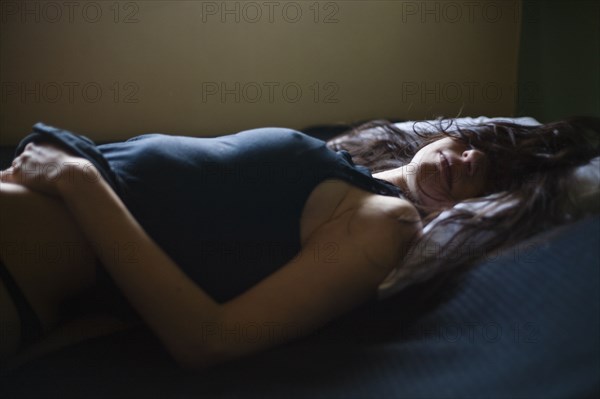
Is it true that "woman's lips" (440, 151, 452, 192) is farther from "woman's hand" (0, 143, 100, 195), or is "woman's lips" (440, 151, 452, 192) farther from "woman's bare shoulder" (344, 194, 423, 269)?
"woman's hand" (0, 143, 100, 195)

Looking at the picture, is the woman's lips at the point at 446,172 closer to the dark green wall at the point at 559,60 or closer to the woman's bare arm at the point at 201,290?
the woman's bare arm at the point at 201,290

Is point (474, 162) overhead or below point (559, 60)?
below

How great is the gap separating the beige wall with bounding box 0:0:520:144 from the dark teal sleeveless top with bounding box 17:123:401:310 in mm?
810

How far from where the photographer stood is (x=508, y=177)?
106 cm

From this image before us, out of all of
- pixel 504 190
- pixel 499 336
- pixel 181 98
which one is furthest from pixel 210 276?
pixel 181 98

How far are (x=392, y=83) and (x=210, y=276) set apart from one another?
1206 mm

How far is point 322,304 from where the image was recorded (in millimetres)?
835

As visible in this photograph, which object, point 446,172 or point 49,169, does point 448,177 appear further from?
point 49,169

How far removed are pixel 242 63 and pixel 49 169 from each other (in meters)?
1.01

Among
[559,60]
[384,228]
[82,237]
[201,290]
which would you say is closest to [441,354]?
[384,228]

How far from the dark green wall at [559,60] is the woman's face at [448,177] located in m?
0.60

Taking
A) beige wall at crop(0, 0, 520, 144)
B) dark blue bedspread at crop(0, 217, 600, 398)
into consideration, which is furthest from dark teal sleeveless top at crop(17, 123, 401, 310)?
beige wall at crop(0, 0, 520, 144)

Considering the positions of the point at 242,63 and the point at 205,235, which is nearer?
the point at 205,235

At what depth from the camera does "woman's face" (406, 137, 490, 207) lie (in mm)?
1078
